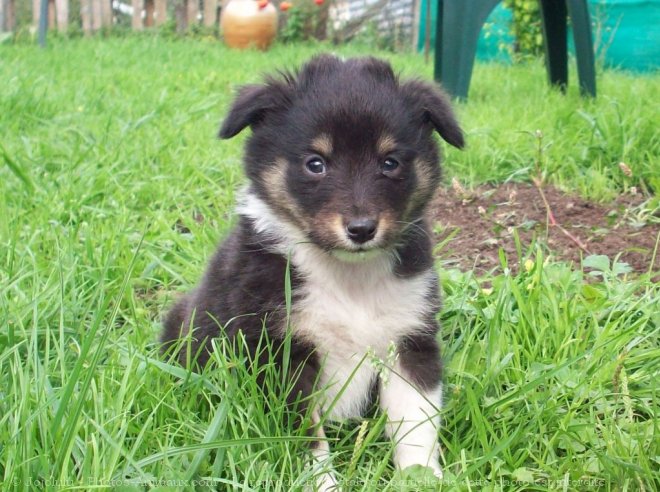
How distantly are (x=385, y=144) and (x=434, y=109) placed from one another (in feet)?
0.94

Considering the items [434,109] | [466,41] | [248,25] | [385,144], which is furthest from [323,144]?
[248,25]

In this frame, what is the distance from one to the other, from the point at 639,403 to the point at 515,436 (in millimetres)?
553

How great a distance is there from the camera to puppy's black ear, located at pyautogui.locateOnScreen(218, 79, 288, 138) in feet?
8.79

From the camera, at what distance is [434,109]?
2729 millimetres

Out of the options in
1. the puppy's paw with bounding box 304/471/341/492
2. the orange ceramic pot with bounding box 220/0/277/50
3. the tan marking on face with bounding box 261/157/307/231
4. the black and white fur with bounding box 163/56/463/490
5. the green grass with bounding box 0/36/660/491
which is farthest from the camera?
the orange ceramic pot with bounding box 220/0/277/50

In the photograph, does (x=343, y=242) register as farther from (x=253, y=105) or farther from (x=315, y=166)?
(x=253, y=105)

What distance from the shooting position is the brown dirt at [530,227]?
12.9 ft

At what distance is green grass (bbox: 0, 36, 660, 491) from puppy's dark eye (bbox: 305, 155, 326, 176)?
0.62 m

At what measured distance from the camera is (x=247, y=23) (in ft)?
45.3

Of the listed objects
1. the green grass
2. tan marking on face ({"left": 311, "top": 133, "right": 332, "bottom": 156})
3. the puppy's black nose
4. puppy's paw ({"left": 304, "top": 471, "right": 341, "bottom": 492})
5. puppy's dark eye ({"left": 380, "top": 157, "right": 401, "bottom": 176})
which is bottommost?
puppy's paw ({"left": 304, "top": 471, "right": 341, "bottom": 492})

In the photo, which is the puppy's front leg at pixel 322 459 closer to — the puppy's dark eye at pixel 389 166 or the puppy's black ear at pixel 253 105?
the puppy's dark eye at pixel 389 166

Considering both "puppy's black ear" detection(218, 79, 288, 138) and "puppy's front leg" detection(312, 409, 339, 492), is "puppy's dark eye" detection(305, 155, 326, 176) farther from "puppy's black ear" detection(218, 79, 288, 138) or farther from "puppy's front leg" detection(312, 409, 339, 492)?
"puppy's front leg" detection(312, 409, 339, 492)

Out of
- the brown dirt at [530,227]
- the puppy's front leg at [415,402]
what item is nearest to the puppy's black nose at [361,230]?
the puppy's front leg at [415,402]

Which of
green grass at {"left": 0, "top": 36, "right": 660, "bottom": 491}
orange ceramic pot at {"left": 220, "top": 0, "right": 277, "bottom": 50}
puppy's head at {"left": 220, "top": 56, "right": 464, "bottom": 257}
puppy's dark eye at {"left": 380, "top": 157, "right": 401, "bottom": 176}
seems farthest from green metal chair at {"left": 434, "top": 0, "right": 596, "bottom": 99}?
orange ceramic pot at {"left": 220, "top": 0, "right": 277, "bottom": 50}
